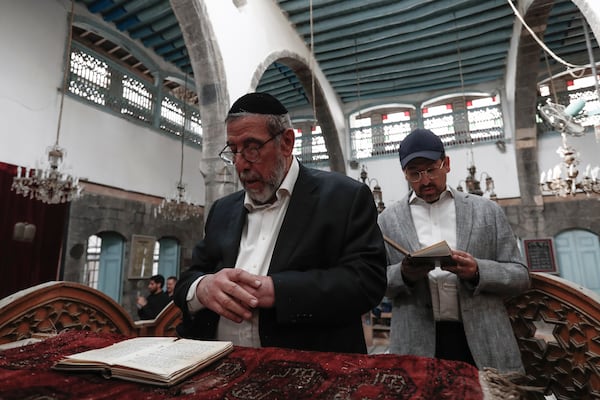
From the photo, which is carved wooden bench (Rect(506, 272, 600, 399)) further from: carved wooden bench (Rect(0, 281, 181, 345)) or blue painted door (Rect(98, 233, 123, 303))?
blue painted door (Rect(98, 233, 123, 303))

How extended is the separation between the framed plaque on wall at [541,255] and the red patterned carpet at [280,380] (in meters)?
10.2

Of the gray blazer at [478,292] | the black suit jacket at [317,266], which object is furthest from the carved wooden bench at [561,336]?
the black suit jacket at [317,266]

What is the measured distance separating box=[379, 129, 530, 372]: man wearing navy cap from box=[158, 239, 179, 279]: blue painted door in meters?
8.95

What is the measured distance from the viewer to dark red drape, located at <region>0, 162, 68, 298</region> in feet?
19.7

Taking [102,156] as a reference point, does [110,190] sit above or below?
below

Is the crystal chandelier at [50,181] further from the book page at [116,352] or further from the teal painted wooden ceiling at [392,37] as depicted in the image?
the book page at [116,352]

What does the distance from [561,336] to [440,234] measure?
74 centimetres

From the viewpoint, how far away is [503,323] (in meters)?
1.46

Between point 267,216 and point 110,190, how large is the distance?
779 cm

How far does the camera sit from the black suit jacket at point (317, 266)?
1.08 metres

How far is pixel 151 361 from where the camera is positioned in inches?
33.6

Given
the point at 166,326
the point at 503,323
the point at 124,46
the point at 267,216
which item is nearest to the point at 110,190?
the point at 124,46

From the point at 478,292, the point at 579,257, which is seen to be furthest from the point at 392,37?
the point at 478,292

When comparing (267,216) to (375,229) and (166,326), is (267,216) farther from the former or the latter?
(166,326)
